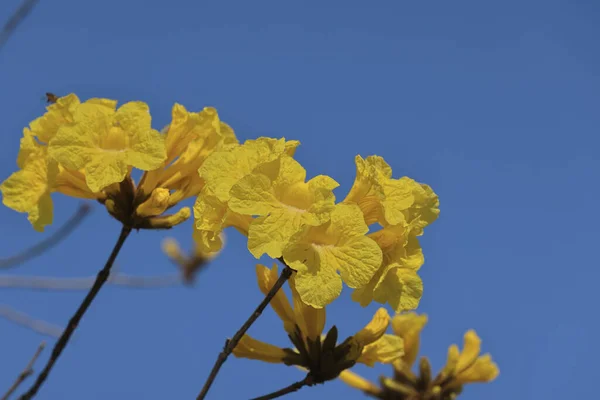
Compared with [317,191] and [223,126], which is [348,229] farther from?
[223,126]

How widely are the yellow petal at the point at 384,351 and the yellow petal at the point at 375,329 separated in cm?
12

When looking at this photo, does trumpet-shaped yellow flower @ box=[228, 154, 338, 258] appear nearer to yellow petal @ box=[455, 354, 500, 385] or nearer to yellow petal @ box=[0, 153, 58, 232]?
yellow petal @ box=[0, 153, 58, 232]

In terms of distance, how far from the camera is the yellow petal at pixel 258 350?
3.41 m

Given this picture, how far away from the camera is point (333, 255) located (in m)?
2.64

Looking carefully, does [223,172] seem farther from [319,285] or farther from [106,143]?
[106,143]

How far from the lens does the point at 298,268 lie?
8.40 ft

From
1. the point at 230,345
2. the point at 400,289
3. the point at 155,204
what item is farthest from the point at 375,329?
the point at 155,204

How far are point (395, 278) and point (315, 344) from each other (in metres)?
0.65

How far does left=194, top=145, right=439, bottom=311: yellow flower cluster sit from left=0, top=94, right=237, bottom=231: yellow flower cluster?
0.43 metres

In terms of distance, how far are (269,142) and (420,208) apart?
64 cm

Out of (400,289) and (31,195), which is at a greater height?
(400,289)

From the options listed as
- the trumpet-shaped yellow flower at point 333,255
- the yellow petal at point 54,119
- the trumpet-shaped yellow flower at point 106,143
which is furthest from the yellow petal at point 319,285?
the yellow petal at point 54,119

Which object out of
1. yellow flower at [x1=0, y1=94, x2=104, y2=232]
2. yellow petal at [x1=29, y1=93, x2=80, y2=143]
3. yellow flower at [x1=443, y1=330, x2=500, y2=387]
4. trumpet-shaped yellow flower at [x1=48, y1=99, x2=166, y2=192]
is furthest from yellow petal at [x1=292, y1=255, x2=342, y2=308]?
yellow flower at [x1=443, y1=330, x2=500, y2=387]

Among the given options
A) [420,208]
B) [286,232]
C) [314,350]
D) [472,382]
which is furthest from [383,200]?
[472,382]
